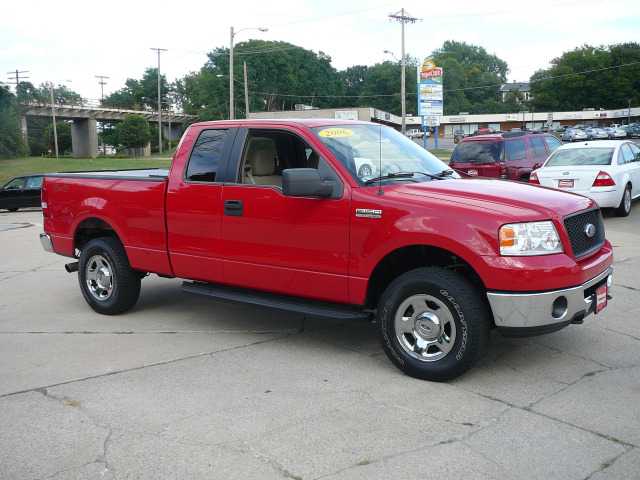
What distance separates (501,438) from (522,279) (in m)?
1.08

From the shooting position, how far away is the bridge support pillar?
288 ft

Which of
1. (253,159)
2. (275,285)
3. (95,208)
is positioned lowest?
(275,285)

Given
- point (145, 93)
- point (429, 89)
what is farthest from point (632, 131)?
point (145, 93)

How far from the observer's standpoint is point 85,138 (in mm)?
88438

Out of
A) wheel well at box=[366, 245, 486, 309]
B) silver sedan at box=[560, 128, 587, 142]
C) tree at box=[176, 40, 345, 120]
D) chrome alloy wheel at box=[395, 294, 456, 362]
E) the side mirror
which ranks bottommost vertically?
Answer: chrome alloy wheel at box=[395, 294, 456, 362]

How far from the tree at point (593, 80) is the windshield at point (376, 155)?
409ft

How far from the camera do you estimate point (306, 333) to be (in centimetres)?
611

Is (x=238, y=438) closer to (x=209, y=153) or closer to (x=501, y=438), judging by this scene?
(x=501, y=438)

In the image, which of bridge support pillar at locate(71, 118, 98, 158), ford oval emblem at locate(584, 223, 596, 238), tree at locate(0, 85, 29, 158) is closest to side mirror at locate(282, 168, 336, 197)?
ford oval emblem at locate(584, 223, 596, 238)

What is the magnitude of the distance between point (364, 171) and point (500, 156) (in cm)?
1115

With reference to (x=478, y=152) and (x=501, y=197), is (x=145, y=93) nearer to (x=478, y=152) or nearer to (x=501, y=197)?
(x=478, y=152)

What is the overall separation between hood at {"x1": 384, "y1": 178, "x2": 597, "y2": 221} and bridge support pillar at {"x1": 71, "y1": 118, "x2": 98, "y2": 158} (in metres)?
89.0

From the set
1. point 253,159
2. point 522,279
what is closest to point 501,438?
point 522,279

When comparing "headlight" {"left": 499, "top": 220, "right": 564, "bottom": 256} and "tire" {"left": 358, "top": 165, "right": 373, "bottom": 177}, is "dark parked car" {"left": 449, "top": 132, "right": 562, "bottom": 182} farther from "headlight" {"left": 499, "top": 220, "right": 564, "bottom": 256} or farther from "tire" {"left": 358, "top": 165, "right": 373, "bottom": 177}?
"headlight" {"left": 499, "top": 220, "right": 564, "bottom": 256}
